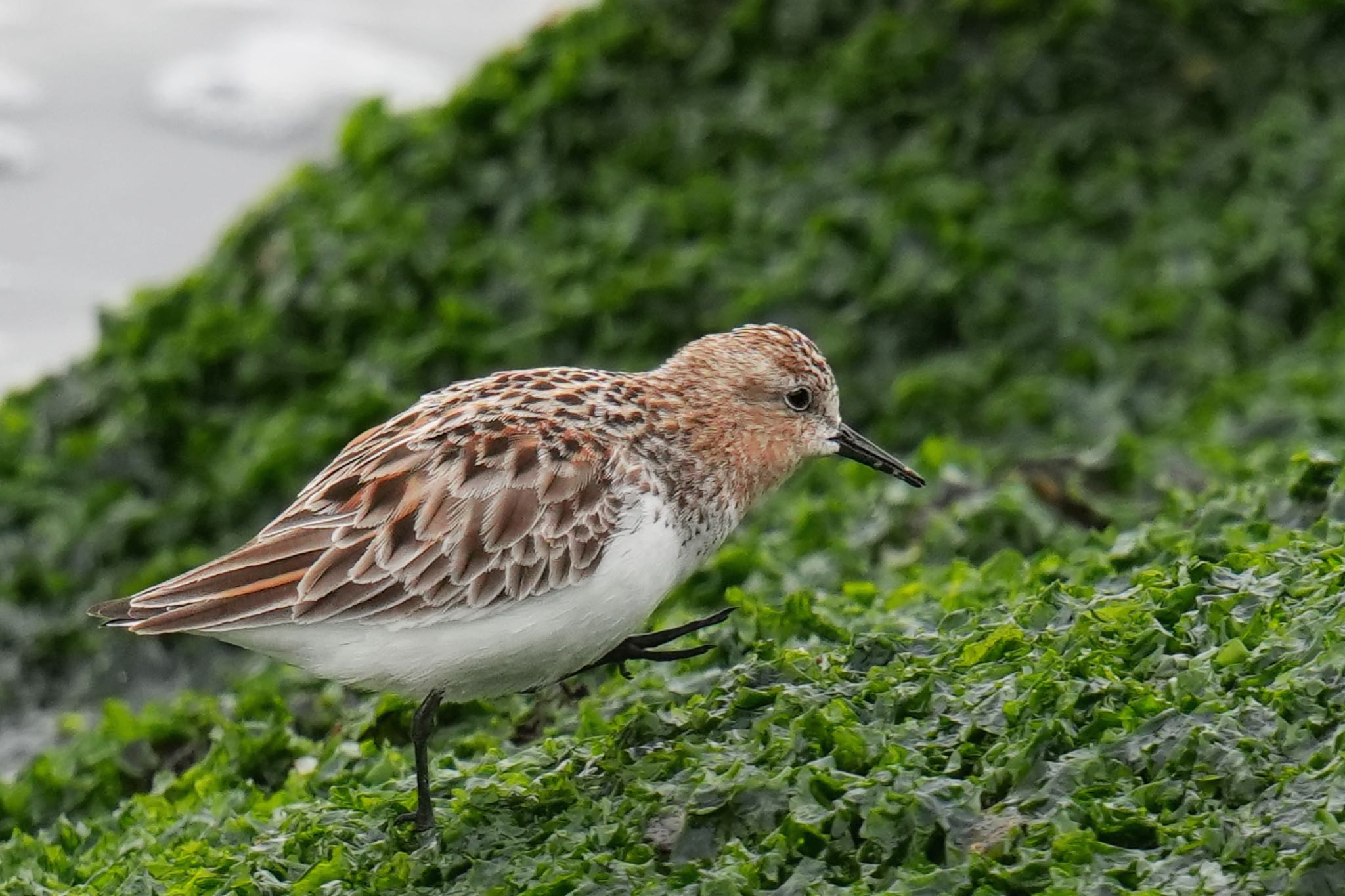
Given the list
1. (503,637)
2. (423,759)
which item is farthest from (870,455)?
(423,759)

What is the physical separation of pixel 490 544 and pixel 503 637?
26cm

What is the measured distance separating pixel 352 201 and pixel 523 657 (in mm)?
4837

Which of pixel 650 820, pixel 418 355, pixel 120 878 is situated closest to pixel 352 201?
pixel 418 355

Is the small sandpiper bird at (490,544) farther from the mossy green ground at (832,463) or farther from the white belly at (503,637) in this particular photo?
the mossy green ground at (832,463)

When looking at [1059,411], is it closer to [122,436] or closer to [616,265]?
[616,265]

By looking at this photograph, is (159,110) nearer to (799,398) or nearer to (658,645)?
(799,398)

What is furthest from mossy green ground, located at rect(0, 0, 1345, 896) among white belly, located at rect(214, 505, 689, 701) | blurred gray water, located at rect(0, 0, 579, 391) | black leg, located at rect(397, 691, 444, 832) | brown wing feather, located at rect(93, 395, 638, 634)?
blurred gray water, located at rect(0, 0, 579, 391)

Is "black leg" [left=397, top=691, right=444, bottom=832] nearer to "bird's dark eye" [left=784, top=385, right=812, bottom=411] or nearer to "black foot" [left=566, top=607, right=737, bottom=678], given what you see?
"black foot" [left=566, top=607, right=737, bottom=678]

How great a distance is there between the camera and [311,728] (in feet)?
20.9

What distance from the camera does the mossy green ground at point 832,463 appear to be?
172 inches

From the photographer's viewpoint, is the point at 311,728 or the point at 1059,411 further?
the point at 1059,411

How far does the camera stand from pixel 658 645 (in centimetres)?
534

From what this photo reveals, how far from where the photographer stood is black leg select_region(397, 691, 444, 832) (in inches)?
186

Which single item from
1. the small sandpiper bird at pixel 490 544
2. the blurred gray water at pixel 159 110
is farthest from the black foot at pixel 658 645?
the blurred gray water at pixel 159 110
